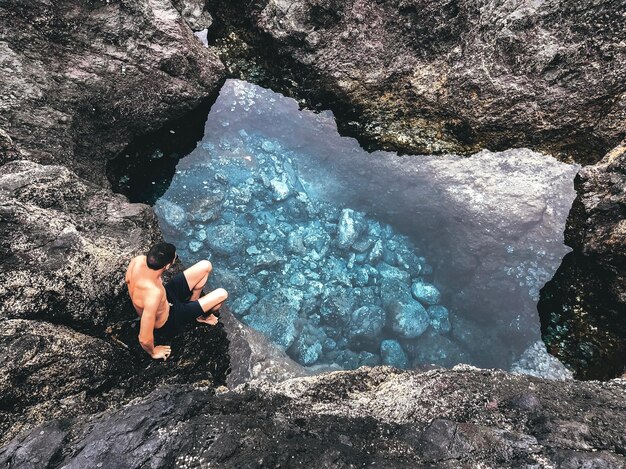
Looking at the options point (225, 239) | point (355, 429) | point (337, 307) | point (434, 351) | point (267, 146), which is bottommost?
point (225, 239)

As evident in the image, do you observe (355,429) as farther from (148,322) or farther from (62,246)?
(62,246)

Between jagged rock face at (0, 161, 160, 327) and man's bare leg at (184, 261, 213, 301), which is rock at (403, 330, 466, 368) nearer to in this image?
man's bare leg at (184, 261, 213, 301)

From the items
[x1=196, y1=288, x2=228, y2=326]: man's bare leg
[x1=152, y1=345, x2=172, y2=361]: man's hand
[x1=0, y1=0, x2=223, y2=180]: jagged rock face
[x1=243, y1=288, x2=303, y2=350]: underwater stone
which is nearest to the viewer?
[x1=152, y1=345, x2=172, y2=361]: man's hand

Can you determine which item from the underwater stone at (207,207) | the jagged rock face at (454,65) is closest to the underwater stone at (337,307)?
the underwater stone at (207,207)

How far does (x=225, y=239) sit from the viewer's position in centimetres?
581

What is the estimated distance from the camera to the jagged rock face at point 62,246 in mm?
2533

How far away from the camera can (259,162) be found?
6.55 m

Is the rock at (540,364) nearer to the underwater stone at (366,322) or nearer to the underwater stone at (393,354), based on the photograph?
the underwater stone at (393,354)

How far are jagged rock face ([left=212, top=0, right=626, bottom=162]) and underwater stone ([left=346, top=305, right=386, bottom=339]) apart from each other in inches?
97.2

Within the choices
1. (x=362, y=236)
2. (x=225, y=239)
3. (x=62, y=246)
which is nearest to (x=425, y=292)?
(x=362, y=236)

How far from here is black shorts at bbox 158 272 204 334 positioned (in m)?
3.11

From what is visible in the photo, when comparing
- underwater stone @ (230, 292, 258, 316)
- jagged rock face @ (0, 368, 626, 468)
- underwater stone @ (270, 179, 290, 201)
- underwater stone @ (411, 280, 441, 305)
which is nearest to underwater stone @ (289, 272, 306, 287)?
underwater stone @ (230, 292, 258, 316)

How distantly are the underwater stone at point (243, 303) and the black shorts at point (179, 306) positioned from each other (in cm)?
168

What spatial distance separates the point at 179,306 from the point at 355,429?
1.80 metres
